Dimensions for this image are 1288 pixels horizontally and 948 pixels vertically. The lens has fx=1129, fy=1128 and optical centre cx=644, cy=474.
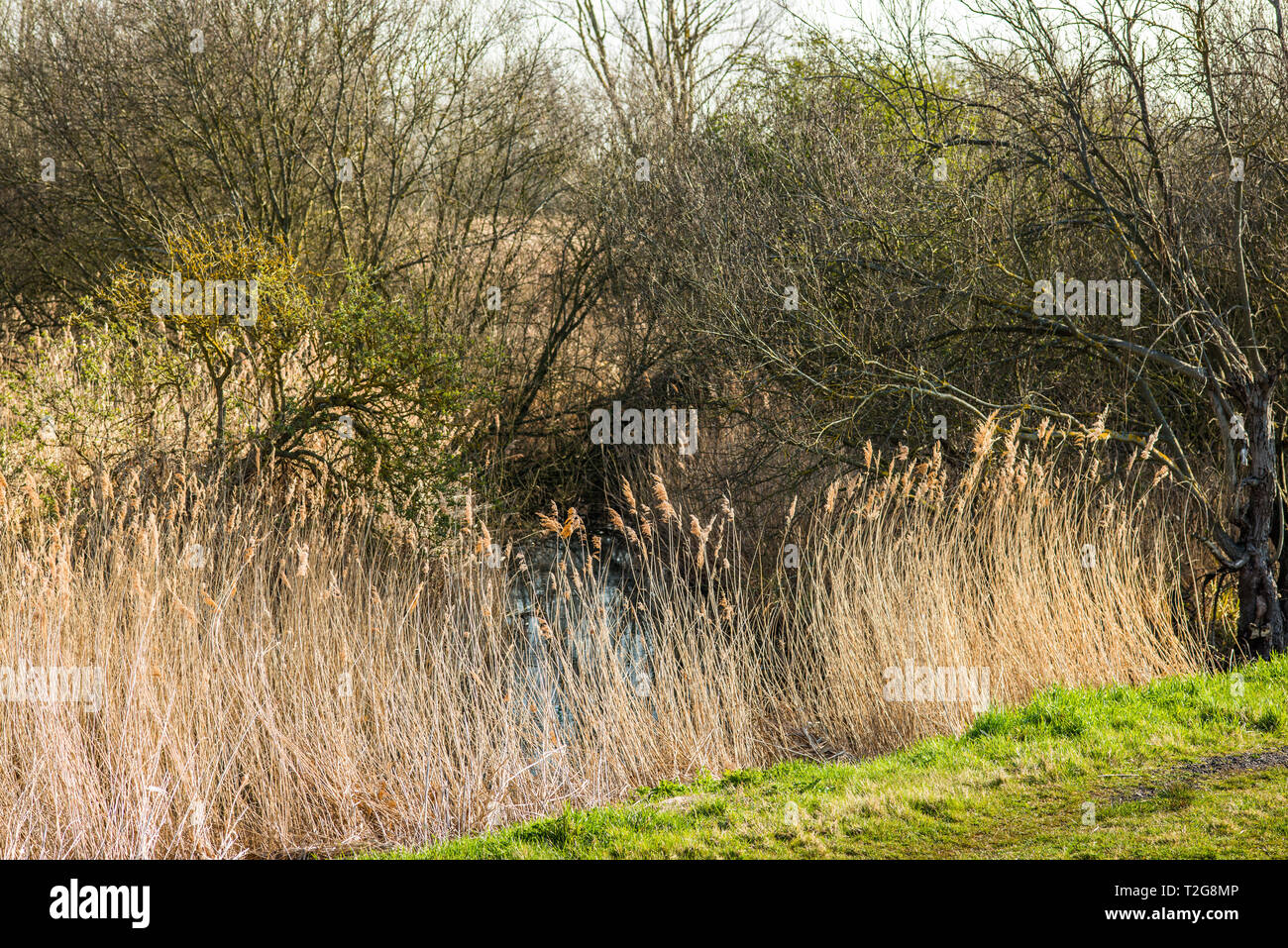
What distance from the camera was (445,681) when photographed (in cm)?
605

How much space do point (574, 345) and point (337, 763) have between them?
7840mm

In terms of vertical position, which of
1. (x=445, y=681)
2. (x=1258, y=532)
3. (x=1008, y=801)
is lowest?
(x=1008, y=801)

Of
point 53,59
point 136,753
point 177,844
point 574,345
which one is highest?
point 53,59

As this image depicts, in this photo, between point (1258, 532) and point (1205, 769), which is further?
point (1258, 532)

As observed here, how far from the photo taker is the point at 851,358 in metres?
8.27

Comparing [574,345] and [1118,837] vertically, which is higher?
[574,345]

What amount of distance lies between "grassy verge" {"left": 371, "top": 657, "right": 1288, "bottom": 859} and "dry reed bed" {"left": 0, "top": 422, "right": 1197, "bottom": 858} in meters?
0.72

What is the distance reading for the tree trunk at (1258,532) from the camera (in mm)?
7145

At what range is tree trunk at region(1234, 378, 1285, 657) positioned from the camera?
7.14m

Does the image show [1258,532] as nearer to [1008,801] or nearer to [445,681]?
[1008,801]

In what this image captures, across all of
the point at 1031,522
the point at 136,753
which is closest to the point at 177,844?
the point at 136,753

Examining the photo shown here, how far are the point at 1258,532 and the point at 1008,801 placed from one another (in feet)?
12.4

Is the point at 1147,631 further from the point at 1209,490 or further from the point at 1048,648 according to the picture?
the point at 1209,490

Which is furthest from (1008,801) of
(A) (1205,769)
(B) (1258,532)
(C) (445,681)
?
(B) (1258,532)
